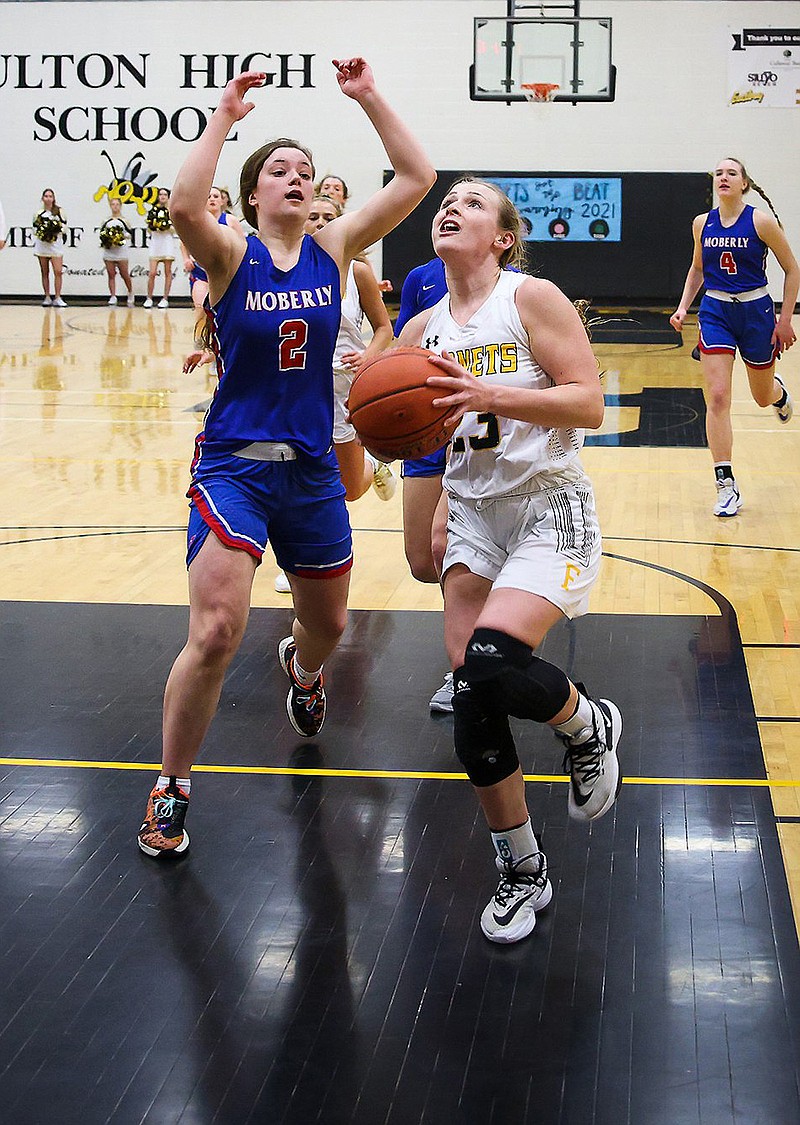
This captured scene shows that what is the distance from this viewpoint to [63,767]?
423cm

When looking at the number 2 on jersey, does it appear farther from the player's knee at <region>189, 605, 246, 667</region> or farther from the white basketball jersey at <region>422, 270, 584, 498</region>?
the player's knee at <region>189, 605, 246, 667</region>

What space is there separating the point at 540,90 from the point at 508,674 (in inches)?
744

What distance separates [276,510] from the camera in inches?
147

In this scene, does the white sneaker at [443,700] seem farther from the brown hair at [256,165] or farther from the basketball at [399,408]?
the brown hair at [256,165]

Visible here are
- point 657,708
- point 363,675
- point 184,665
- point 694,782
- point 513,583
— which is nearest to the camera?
point 513,583

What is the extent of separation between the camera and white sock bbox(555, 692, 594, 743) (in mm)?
3291

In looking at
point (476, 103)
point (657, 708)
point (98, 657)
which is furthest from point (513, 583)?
point (476, 103)

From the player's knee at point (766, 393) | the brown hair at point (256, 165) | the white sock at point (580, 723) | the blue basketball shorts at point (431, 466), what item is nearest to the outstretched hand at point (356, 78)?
the brown hair at point (256, 165)

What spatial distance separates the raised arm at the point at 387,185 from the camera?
3686 mm

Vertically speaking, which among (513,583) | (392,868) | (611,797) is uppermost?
(513,583)

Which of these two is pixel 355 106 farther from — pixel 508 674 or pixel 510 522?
pixel 508 674

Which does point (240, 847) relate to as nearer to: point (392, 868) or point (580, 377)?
point (392, 868)

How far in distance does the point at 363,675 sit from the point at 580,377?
219 centimetres

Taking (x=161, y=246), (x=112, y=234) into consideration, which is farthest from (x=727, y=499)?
(x=112, y=234)
